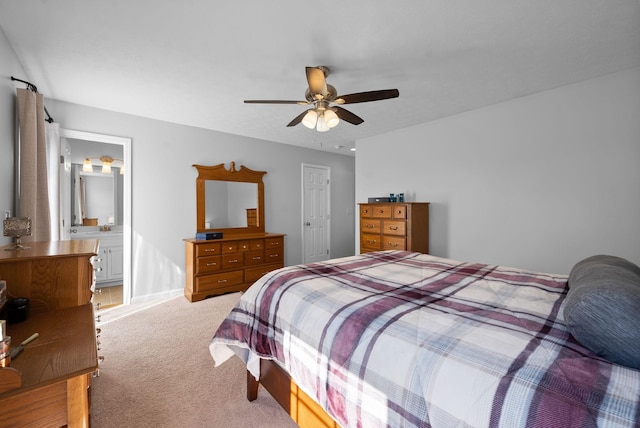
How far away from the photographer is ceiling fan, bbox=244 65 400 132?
84.3 inches

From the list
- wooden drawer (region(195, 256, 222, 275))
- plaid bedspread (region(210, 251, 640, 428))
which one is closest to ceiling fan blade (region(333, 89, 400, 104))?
Answer: plaid bedspread (region(210, 251, 640, 428))

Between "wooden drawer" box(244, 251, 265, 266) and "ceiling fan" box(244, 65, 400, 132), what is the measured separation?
2476mm

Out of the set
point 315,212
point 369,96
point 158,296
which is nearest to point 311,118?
point 369,96

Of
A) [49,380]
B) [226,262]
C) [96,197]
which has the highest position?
[96,197]

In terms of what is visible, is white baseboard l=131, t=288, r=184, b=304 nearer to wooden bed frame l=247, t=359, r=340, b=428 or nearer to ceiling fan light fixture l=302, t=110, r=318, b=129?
wooden bed frame l=247, t=359, r=340, b=428

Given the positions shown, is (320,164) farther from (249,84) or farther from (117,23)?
(117,23)

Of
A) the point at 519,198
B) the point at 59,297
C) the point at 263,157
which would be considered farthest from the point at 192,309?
the point at 519,198

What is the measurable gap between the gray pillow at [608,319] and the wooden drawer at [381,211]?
10.1 ft

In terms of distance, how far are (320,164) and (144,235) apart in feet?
11.3

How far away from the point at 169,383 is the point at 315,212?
414cm

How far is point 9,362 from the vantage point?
944mm

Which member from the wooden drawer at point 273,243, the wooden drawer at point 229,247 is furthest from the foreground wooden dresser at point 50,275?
the wooden drawer at point 273,243

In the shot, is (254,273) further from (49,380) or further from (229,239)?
(49,380)

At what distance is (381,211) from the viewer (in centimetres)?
416
